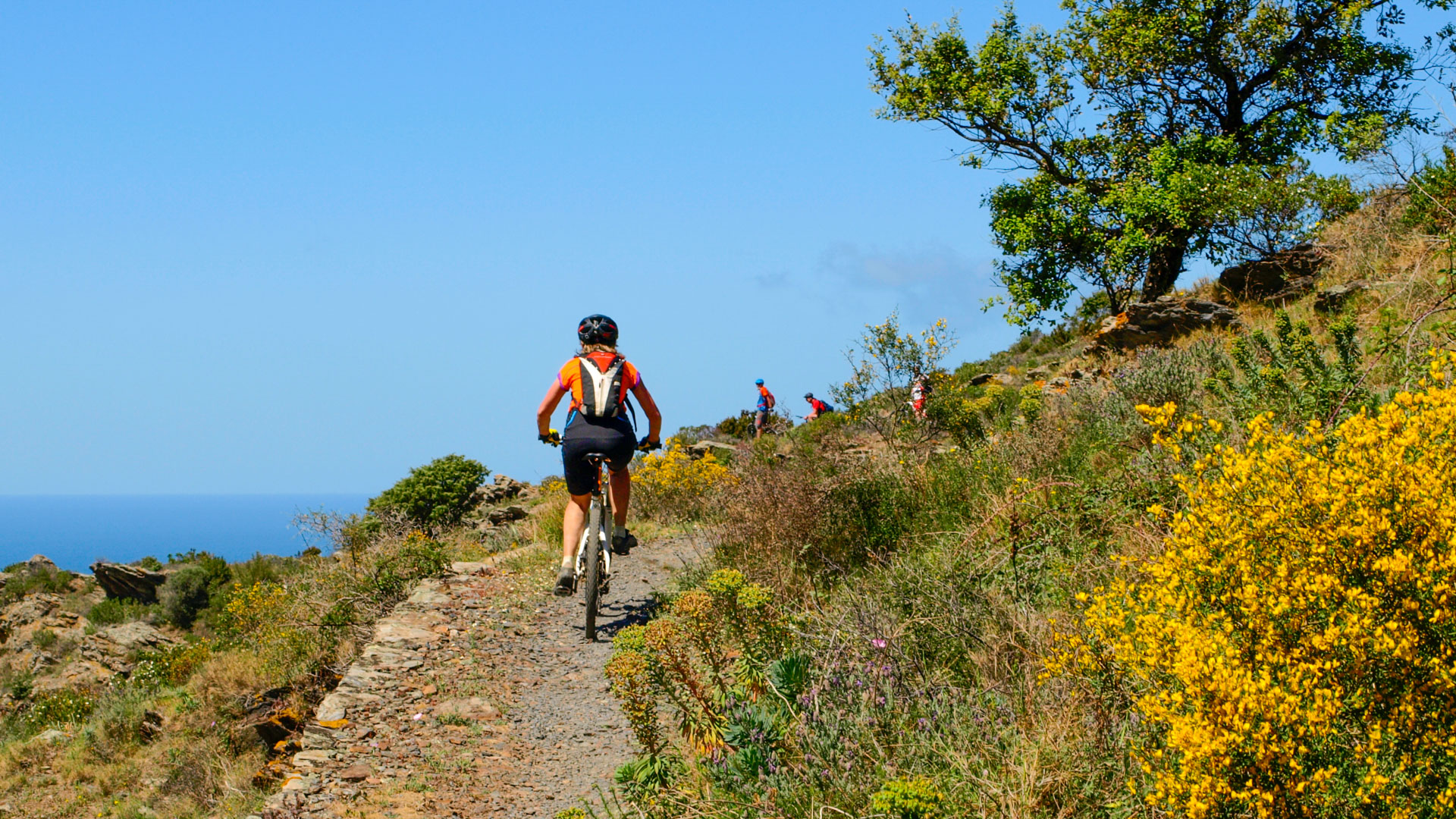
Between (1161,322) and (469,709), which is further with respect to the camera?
(1161,322)

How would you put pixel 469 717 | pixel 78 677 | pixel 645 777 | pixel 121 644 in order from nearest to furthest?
1. pixel 645 777
2. pixel 469 717
3. pixel 78 677
4. pixel 121 644

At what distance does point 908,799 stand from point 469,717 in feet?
12.7

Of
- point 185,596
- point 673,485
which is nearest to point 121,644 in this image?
point 185,596

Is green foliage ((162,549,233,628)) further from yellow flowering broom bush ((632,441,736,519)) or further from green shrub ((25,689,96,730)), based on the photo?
yellow flowering broom bush ((632,441,736,519))

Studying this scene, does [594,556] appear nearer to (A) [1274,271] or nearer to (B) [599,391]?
(B) [599,391]

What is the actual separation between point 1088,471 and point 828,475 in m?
2.17

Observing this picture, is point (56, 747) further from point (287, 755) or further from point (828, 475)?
point (828, 475)

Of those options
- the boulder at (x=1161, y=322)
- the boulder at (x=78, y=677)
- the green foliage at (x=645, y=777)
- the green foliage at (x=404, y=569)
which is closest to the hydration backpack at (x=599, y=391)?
the green foliage at (x=645, y=777)

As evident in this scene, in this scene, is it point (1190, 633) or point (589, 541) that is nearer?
point (1190, 633)

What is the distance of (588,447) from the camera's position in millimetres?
7027

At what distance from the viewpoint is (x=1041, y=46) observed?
66.8 feet

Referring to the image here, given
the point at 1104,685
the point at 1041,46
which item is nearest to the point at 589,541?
the point at 1104,685

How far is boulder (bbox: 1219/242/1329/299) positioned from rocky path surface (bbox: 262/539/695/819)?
10.4 meters

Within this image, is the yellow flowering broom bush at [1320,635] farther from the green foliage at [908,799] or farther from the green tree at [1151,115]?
the green tree at [1151,115]
